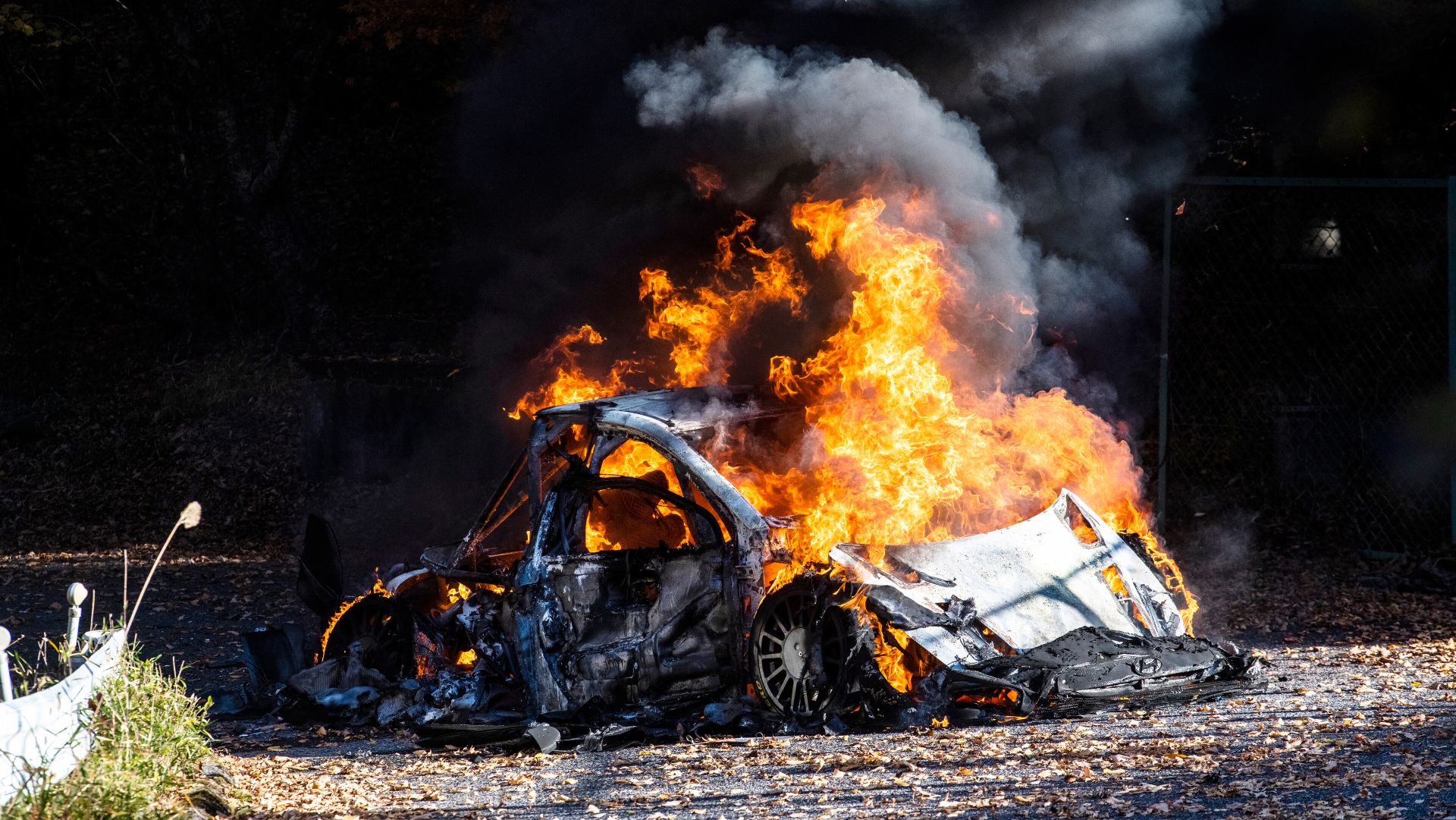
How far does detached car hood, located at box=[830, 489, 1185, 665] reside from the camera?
6.43m

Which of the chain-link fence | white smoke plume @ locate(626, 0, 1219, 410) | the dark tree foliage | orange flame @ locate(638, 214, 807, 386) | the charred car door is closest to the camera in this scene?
the charred car door

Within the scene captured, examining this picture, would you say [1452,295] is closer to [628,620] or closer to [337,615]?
[628,620]

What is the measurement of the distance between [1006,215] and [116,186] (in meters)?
14.5

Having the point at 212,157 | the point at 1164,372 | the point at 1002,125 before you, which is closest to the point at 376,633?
the point at 1002,125

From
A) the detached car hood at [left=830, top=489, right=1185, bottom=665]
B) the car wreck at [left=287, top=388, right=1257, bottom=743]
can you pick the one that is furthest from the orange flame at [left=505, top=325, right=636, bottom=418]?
the detached car hood at [left=830, top=489, right=1185, bottom=665]

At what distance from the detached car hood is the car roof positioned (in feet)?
3.97

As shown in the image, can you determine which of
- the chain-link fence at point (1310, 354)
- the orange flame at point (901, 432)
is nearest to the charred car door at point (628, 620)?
the orange flame at point (901, 432)

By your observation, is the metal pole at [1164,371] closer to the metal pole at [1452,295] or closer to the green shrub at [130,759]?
the metal pole at [1452,295]

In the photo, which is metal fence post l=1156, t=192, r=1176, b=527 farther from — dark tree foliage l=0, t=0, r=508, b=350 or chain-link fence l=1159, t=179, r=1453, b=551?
dark tree foliage l=0, t=0, r=508, b=350

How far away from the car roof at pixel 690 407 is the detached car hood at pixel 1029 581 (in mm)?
1210

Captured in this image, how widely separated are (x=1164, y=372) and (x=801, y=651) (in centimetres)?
581

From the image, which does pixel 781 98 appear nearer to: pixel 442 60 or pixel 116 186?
pixel 442 60

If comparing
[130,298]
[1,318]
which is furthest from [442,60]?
[1,318]

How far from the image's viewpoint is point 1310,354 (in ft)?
38.6
